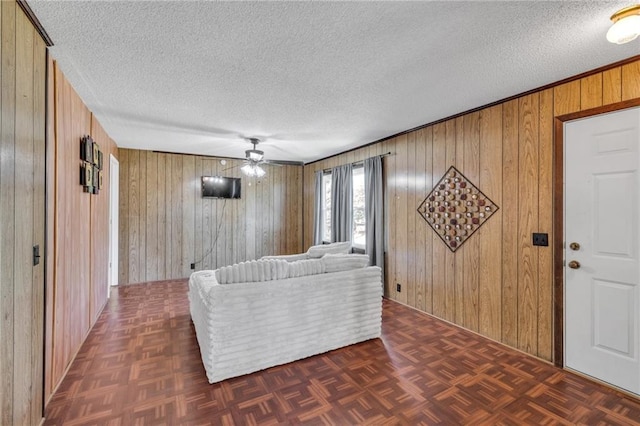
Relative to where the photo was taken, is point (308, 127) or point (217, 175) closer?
point (308, 127)


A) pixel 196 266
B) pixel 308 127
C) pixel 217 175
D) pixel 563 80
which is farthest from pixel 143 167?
pixel 563 80

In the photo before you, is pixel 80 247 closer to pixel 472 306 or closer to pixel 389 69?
pixel 389 69

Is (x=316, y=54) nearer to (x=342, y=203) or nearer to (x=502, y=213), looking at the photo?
(x=502, y=213)

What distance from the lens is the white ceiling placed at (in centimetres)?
160

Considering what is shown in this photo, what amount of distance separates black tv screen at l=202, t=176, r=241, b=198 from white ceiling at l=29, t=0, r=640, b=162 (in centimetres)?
237

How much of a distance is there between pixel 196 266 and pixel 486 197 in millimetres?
5027

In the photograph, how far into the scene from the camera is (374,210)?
4598 millimetres

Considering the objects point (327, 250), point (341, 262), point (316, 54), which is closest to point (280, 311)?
point (341, 262)

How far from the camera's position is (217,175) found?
19.2 feet

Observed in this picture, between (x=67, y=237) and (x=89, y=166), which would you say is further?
(x=89, y=166)

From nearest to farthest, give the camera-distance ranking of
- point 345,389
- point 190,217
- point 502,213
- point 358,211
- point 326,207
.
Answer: point 345,389, point 502,213, point 358,211, point 190,217, point 326,207

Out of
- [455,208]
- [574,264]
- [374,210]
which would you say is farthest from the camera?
[374,210]

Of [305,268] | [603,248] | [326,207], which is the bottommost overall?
[305,268]

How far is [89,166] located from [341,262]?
2722 millimetres
